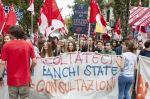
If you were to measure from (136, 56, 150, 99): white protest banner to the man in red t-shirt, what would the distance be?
3067 mm

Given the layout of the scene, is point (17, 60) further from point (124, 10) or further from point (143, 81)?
point (124, 10)

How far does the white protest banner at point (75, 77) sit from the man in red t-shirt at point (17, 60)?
167cm

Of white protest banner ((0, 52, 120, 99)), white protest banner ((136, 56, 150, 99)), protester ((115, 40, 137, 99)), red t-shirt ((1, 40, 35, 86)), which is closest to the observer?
red t-shirt ((1, 40, 35, 86))

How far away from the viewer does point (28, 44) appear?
4.26m

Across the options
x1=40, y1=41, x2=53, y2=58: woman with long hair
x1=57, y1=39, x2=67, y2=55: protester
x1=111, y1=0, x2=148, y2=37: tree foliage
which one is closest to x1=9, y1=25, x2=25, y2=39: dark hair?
x1=40, y1=41, x2=53, y2=58: woman with long hair

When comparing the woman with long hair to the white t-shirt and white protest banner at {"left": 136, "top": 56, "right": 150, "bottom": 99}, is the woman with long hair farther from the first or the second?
white protest banner at {"left": 136, "top": 56, "right": 150, "bottom": 99}

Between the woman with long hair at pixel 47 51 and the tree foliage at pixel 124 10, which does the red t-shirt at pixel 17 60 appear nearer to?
the woman with long hair at pixel 47 51

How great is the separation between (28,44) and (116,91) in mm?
2880

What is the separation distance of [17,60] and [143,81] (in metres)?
3.40

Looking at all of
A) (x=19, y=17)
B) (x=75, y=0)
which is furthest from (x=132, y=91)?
(x=75, y=0)

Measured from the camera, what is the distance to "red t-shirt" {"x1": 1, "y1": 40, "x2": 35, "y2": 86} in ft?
13.6

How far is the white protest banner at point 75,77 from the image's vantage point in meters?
5.97

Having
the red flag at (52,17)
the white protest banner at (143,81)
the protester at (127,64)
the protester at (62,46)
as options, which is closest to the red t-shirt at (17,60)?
the protester at (127,64)

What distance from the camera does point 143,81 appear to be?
243 inches
